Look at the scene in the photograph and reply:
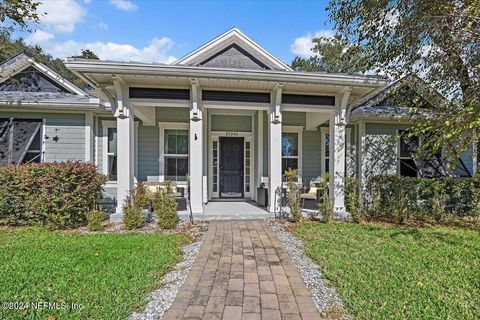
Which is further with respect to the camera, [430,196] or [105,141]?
[105,141]

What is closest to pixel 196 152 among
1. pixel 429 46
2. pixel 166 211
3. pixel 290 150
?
pixel 166 211

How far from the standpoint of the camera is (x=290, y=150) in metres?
9.84

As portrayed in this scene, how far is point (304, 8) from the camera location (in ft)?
35.4

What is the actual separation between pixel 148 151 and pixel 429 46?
8.67 m

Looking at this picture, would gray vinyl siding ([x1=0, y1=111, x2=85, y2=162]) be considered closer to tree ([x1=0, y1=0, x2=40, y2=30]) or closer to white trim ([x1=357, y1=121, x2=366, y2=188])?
tree ([x1=0, y1=0, x2=40, y2=30])

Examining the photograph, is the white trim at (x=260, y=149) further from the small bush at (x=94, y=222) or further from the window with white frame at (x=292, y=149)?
the small bush at (x=94, y=222)

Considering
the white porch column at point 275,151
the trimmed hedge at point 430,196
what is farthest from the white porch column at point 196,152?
the trimmed hedge at point 430,196

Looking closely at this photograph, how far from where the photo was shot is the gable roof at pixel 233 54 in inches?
385

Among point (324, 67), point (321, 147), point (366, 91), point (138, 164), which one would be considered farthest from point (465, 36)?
point (324, 67)

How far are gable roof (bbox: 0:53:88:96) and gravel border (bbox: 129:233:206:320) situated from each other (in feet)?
22.0

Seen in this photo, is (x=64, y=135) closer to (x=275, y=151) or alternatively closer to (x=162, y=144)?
(x=162, y=144)

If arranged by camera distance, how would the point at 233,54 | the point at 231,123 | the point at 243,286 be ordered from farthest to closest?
the point at 233,54 → the point at 231,123 → the point at 243,286

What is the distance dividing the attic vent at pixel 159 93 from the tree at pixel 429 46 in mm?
4950

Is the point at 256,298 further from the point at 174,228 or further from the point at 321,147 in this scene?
the point at 321,147
